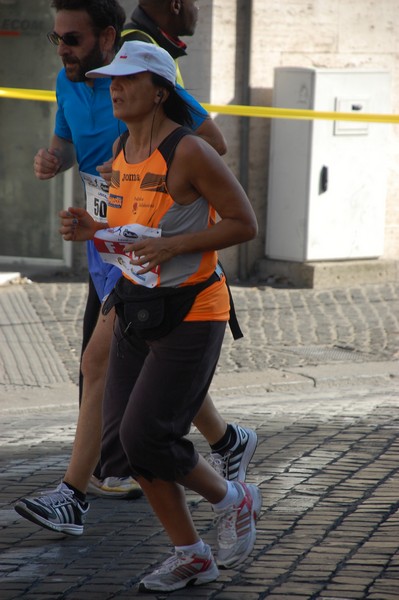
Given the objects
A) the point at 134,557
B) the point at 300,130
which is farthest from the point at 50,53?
the point at 134,557

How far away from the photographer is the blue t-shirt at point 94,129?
4941 millimetres

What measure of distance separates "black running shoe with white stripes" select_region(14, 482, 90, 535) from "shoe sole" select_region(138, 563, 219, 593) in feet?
2.40

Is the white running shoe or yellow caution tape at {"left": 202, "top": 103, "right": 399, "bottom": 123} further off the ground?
yellow caution tape at {"left": 202, "top": 103, "right": 399, "bottom": 123}

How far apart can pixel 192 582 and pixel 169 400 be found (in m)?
0.64

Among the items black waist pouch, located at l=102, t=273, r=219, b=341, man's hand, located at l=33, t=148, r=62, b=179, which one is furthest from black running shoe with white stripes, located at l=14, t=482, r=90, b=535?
man's hand, located at l=33, t=148, r=62, b=179

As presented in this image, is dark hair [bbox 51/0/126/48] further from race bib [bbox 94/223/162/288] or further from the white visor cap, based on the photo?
race bib [bbox 94/223/162/288]

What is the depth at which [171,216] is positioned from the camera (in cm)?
406

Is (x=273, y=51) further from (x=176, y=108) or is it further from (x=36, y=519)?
(x=36, y=519)

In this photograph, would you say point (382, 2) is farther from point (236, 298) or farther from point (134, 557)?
point (134, 557)

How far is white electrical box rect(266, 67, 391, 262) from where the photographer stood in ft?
38.5

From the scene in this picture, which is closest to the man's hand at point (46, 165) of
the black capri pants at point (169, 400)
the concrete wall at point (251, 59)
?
the black capri pants at point (169, 400)

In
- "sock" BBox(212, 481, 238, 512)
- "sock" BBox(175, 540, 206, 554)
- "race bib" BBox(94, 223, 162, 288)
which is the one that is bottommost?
"sock" BBox(175, 540, 206, 554)

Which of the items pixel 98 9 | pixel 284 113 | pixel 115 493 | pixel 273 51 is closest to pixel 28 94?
pixel 284 113

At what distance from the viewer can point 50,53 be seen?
40.1ft
